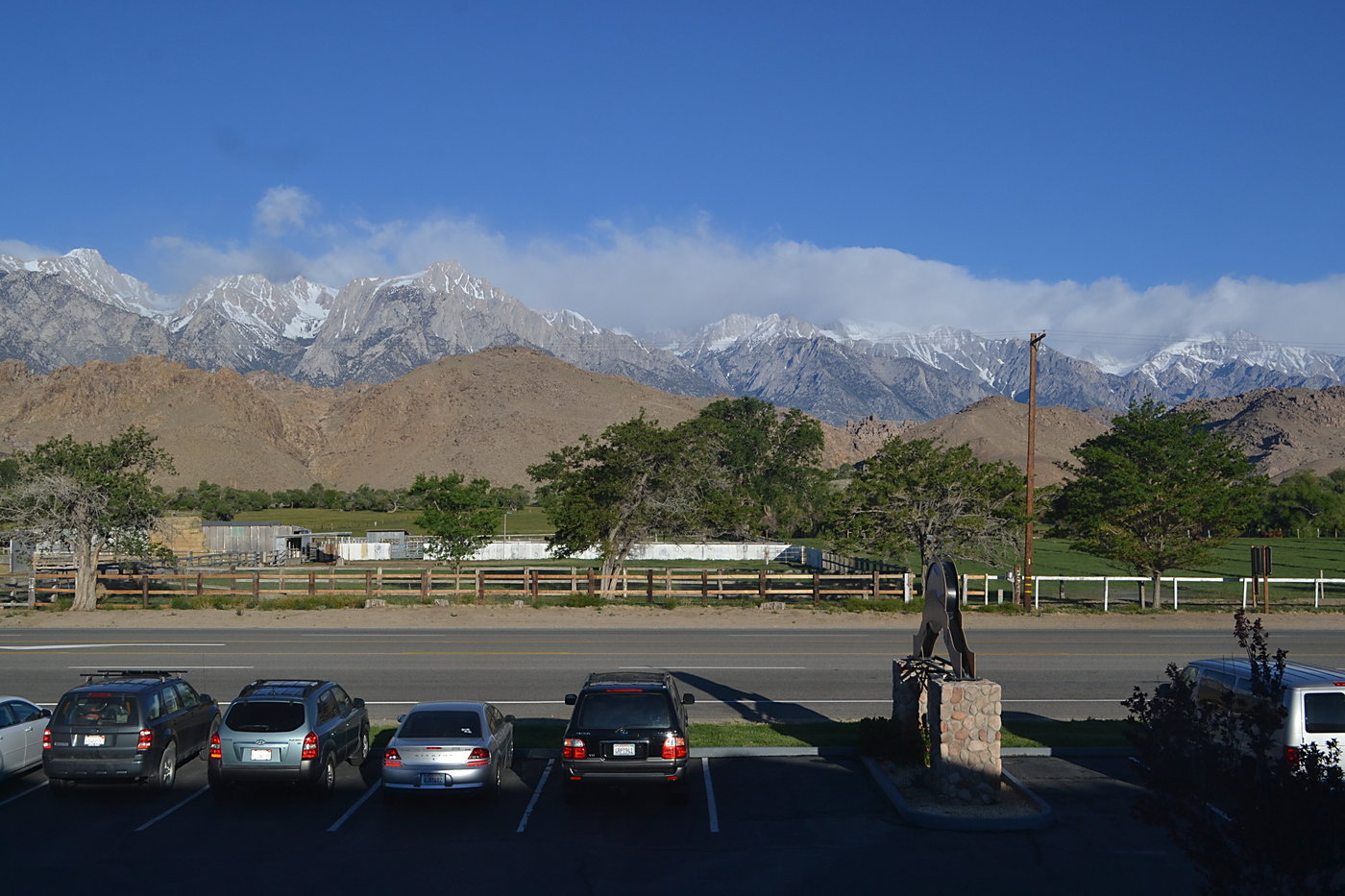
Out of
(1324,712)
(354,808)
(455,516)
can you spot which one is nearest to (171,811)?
(354,808)

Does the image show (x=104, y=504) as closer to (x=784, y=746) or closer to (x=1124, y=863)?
(x=784, y=746)

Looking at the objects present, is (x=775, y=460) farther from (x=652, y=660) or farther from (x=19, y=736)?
(x=19, y=736)

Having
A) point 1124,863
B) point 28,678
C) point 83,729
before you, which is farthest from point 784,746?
point 28,678

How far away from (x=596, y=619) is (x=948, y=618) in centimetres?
2144

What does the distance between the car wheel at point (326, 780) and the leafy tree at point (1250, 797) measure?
9923 mm

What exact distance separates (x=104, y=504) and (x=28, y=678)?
527 inches

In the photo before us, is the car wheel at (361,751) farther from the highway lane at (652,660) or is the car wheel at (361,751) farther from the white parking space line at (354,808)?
the highway lane at (652,660)

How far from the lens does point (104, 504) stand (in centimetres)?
3428

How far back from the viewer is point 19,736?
14117 millimetres

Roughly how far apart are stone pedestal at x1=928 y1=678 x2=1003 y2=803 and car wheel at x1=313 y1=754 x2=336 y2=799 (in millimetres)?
7813

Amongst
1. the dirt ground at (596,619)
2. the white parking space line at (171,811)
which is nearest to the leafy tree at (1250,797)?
the white parking space line at (171,811)

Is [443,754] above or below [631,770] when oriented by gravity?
above

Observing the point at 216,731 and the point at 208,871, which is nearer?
the point at 208,871

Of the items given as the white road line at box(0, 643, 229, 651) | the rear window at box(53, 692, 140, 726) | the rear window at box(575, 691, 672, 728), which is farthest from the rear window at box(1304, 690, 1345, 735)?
the white road line at box(0, 643, 229, 651)
